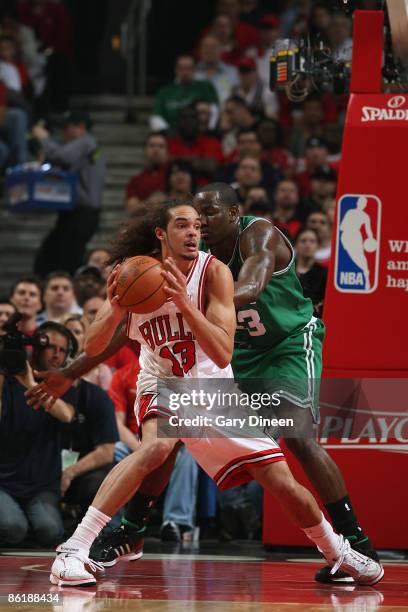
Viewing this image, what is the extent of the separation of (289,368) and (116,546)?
1262mm

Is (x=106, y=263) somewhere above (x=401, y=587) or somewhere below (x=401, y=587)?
above

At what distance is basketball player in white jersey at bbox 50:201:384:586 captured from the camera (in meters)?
5.57

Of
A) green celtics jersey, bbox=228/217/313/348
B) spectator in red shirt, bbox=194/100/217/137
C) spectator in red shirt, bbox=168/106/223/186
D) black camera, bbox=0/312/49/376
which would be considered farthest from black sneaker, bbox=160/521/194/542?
spectator in red shirt, bbox=194/100/217/137

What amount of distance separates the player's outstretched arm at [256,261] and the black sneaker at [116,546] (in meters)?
1.32

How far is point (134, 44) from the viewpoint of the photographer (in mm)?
16141

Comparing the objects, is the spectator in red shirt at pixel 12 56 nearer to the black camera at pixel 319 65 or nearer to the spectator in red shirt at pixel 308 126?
the spectator in red shirt at pixel 308 126

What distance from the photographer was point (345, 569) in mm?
5953

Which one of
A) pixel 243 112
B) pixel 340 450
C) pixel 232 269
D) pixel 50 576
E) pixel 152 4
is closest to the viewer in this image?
pixel 50 576

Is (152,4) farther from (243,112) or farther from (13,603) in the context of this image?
(13,603)

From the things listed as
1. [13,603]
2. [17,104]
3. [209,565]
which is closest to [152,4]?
[17,104]

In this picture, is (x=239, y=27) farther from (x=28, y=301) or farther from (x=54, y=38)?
(x=28, y=301)

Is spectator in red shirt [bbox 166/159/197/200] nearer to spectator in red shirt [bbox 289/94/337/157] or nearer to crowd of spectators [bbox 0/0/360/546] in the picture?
crowd of spectators [bbox 0/0/360/546]

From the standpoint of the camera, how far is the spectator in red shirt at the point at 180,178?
1176 centimetres

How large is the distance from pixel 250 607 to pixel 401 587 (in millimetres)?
1167
